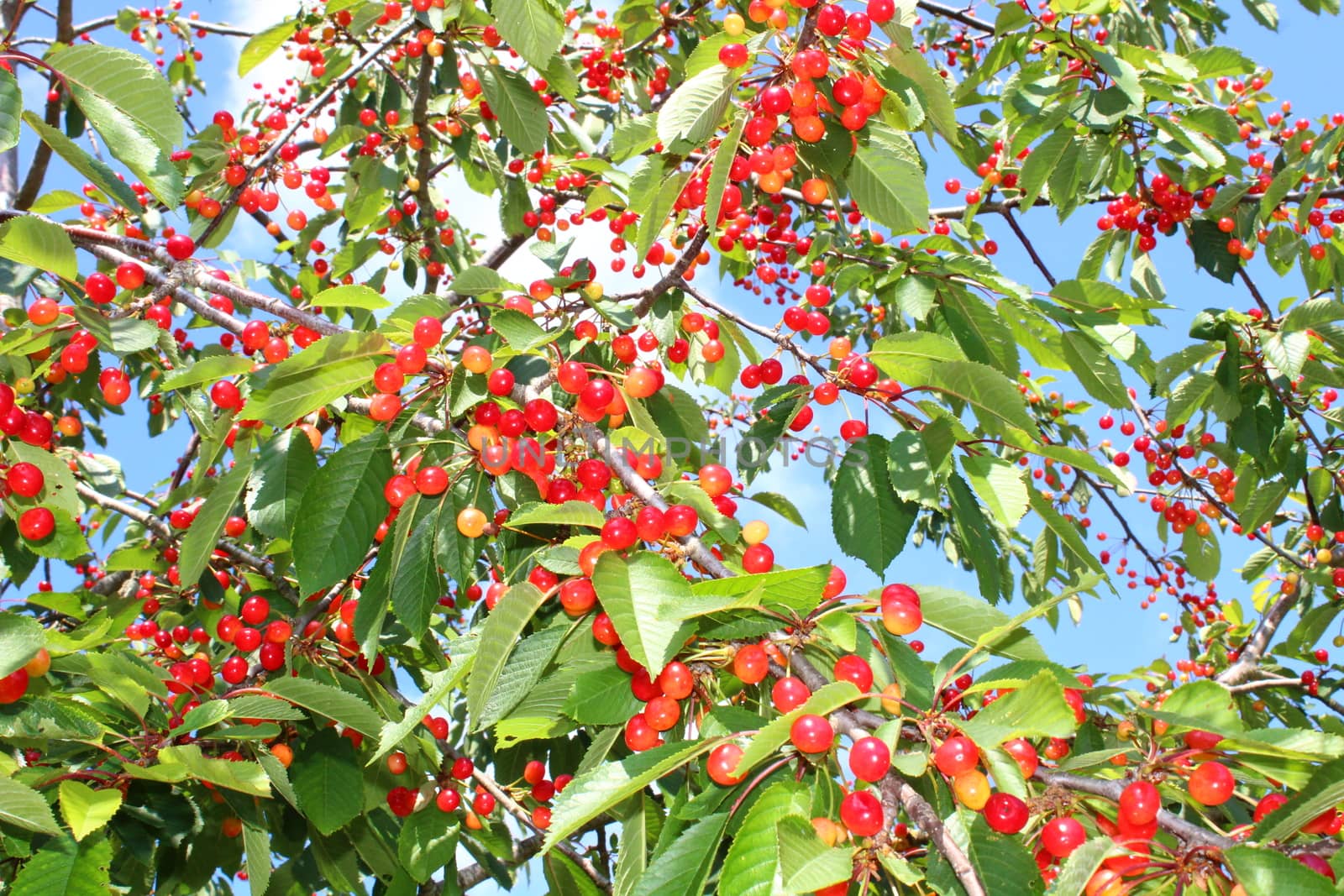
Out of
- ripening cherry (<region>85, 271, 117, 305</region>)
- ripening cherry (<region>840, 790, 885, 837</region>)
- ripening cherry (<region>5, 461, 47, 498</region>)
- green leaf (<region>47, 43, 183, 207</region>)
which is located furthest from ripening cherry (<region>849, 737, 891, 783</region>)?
ripening cherry (<region>85, 271, 117, 305</region>)

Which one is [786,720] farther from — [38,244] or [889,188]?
[38,244]

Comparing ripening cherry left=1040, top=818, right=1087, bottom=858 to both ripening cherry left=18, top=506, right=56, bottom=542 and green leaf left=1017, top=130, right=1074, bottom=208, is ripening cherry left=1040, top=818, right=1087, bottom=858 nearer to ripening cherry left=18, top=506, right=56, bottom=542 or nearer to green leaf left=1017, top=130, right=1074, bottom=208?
green leaf left=1017, top=130, right=1074, bottom=208

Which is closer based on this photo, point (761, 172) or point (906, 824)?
point (906, 824)

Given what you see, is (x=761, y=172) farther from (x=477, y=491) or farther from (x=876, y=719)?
(x=876, y=719)

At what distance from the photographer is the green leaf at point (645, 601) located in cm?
135

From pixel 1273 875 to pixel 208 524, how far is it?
2199 millimetres

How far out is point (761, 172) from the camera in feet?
7.47

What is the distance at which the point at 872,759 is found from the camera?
122cm

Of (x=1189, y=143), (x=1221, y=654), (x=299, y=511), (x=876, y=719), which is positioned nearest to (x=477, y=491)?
(x=299, y=511)

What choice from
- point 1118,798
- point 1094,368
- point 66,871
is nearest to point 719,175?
point 1094,368

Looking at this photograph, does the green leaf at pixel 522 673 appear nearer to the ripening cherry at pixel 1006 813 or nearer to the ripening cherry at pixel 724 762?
the ripening cherry at pixel 724 762

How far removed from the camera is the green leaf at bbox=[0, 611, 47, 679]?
1.58 metres

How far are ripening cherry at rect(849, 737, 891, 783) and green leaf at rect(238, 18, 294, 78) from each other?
3.87 meters

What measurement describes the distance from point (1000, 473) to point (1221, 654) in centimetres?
502
